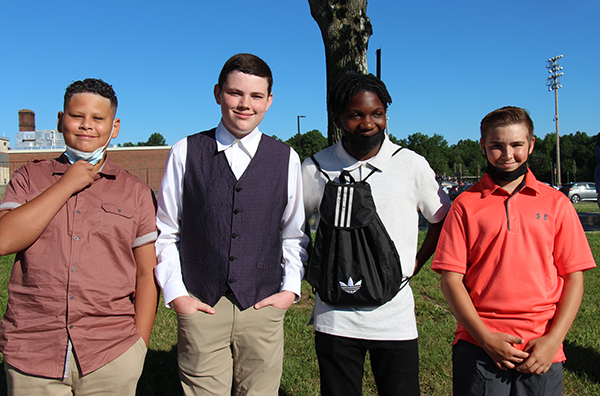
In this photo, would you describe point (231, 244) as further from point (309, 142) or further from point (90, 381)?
point (309, 142)

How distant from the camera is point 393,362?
7.06 feet

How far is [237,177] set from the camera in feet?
7.07

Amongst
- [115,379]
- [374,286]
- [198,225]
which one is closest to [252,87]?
[198,225]

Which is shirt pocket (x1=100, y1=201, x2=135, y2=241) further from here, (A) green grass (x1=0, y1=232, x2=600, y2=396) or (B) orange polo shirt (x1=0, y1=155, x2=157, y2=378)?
(A) green grass (x1=0, y1=232, x2=600, y2=396)

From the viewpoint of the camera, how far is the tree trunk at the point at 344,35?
15.8ft

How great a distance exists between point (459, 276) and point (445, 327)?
2.62 m

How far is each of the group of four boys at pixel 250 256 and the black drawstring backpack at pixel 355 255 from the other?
92mm

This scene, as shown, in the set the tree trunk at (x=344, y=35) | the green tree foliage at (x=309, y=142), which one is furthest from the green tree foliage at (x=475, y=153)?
the tree trunk at (x=344, y=35)

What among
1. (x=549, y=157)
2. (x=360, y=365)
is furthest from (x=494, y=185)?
(x=549, y=157)

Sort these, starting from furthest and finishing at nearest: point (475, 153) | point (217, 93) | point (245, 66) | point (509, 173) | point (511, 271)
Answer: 1. point (475, 153)
2. point (217, 93)
3. point (245, 66)
4. point (509, 173)
5. point (511, 271)

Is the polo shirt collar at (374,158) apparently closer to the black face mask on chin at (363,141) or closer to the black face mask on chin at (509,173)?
the black face mask on chin at (363,141)

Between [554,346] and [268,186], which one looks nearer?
[554,346]

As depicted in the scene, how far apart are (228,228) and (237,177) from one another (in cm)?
28

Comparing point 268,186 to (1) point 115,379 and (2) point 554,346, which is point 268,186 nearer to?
(1) point 115,379
